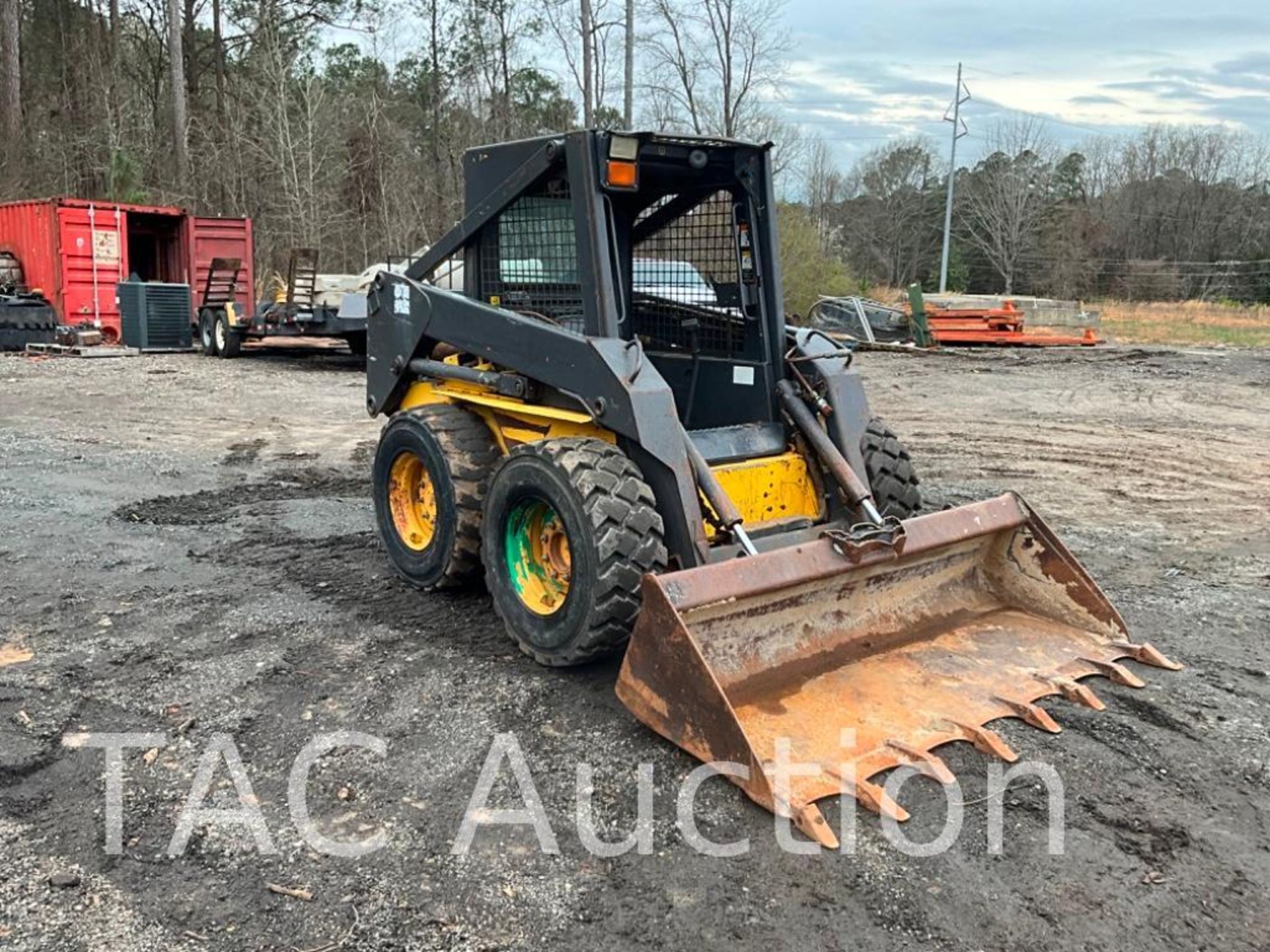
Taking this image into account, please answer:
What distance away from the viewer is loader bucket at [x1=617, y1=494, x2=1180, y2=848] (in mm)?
3521

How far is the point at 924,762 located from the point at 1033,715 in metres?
0.62

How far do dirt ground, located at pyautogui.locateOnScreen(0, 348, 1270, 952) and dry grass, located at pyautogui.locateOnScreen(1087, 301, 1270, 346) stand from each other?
23.1m

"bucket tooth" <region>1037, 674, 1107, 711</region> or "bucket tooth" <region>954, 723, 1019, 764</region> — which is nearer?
"bucket tooth" <region>954, 723, 1019, 764</region>

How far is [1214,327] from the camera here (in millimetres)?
32031

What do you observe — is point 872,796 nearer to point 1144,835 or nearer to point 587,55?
point 1144,835

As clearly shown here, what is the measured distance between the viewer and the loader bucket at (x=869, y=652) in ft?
11.6

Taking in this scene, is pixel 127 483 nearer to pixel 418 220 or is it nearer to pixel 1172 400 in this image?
pixel 1172 400

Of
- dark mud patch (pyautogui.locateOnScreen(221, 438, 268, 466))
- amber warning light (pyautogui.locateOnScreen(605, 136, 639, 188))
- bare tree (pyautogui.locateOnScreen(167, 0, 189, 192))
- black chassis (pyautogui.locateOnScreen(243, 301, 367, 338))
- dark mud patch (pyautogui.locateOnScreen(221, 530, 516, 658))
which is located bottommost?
dark mud patch (pyautogui.locateOnScreen(221, 530, 516, 658))

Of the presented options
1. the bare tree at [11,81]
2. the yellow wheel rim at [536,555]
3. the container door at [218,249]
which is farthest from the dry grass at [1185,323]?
the bare tree at [11,81]

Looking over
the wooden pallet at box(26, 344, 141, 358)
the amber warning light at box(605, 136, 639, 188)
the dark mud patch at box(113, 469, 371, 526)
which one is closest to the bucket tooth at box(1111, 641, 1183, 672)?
the amber warning light at box(605, 136, 639, 188)

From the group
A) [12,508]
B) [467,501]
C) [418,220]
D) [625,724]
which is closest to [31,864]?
[625,724]

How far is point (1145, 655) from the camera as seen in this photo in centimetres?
454

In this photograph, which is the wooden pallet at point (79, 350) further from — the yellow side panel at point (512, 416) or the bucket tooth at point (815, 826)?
the bucket tooth at point (815, 826)

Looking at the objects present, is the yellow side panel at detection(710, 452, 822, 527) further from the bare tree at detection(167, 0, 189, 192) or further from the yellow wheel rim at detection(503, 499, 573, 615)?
the bare tree at detection(167, 0, 189, 192)
